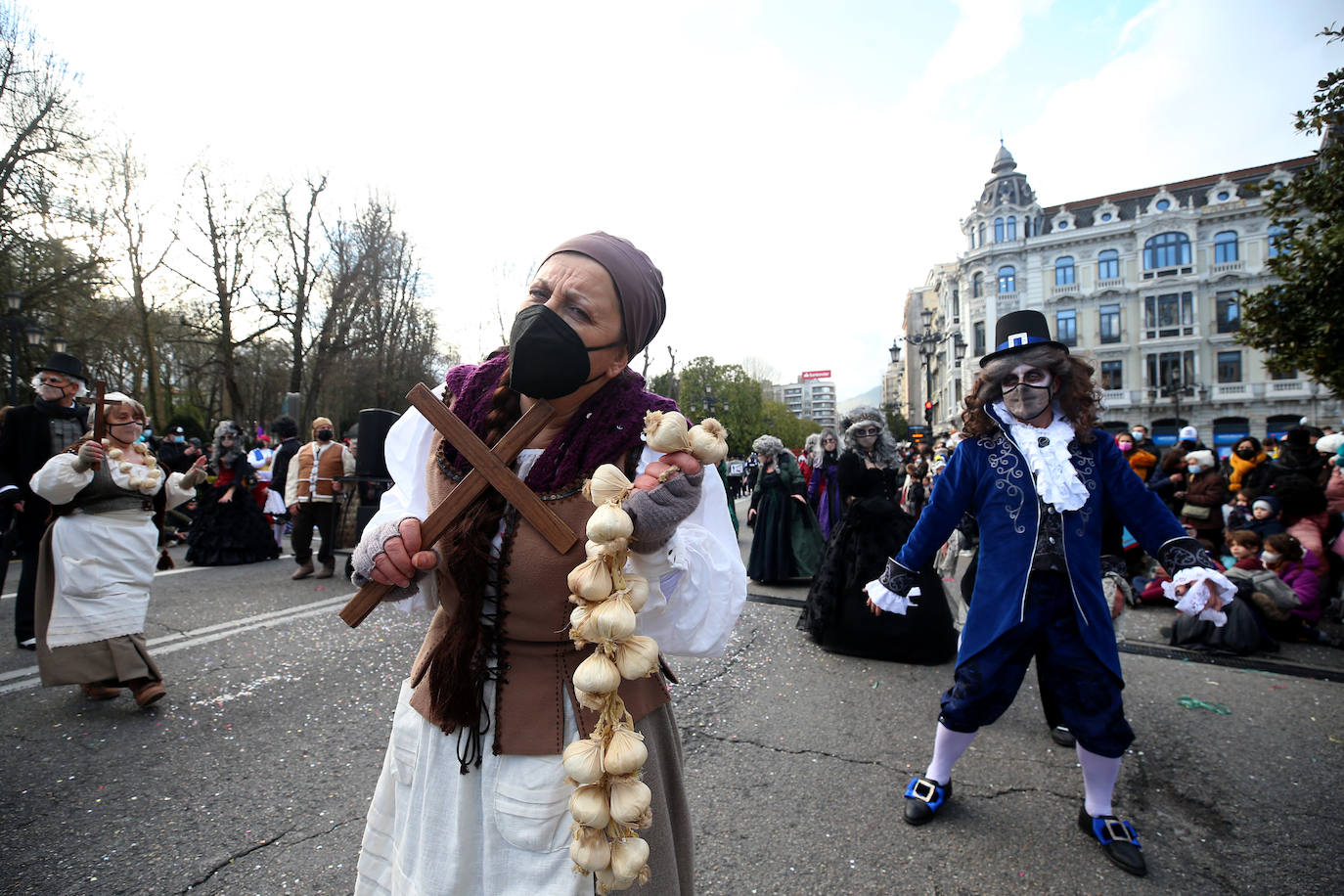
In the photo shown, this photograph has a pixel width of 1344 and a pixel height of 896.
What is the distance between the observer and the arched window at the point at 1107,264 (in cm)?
4028

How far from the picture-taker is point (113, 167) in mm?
18500

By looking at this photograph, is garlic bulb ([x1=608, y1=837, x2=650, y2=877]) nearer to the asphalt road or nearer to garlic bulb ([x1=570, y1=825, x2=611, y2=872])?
garlic bulb ([x1=570, y1=825, x2=611, y2=872])

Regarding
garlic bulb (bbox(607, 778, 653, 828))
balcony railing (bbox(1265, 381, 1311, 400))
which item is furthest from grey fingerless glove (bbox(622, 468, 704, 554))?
balcony railing (bbox(1265, 381, 1311, 400))

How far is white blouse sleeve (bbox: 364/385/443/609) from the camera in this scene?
1.58 meters

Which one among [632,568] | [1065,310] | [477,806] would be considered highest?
[1065,310]

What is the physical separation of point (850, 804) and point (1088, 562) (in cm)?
138

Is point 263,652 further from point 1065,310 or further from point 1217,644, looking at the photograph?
point 1065,310

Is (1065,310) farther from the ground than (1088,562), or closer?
farther from the ground

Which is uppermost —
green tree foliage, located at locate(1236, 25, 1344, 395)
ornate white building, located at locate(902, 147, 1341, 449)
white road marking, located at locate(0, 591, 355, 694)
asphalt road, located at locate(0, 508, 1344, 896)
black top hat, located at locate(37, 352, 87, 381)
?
ornate white building, located at locate(902, 147, 1341, 449)

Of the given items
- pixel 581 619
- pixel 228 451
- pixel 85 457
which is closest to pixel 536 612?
pixel 581 619

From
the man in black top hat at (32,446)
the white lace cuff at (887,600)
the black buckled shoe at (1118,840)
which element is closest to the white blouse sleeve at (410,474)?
A: the white lace cuff at (887,600)

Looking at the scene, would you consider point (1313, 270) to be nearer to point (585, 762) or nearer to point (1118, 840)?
point (1118, 840)

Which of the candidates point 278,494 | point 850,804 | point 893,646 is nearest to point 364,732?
point 850,804

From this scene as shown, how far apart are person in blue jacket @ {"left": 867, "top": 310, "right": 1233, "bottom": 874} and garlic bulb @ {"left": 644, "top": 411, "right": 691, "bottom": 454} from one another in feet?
6.19
